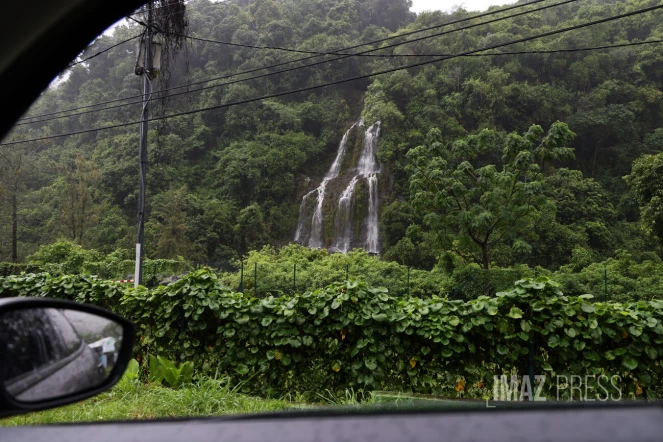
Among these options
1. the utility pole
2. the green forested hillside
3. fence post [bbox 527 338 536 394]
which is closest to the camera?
fence post [bbox 527 338 536 394]

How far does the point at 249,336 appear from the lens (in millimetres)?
4945

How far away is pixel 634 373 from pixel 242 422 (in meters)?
4.31

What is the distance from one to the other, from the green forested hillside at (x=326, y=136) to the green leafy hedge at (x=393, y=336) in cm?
1339

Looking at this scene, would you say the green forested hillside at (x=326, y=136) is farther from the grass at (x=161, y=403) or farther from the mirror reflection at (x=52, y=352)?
the mirror reflection at (x=52, y=352)

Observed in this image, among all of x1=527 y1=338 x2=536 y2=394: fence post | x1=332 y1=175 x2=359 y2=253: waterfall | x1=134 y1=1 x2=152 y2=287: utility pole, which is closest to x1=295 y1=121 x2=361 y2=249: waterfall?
x1=332 y1=175 x2=359 y2=253: waterfall

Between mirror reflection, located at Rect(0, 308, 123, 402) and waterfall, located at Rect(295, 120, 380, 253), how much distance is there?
89.4ft

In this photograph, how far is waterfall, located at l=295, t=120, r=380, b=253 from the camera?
94.4 ft

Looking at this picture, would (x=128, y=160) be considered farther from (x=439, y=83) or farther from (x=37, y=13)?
(x=37, y=13)

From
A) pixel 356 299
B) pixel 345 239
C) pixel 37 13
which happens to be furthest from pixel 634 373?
pixel 345 239

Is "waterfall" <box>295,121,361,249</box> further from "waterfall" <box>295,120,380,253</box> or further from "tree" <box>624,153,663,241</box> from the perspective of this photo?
"tree" <box>624,153,663,241</box>

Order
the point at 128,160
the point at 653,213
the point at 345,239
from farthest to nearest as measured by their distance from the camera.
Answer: the point at 128,160 → the point at 345,239 → the point at 653,213

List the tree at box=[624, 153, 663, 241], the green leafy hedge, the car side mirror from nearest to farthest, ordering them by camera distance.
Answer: the car side mirror < the green leafy hedge < the tree at box=[624, 153, 663, 241]

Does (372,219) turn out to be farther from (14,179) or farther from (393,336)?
(393,336)

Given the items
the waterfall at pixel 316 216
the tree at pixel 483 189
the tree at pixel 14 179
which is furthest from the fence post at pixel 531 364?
the tree at pixel 14 179
